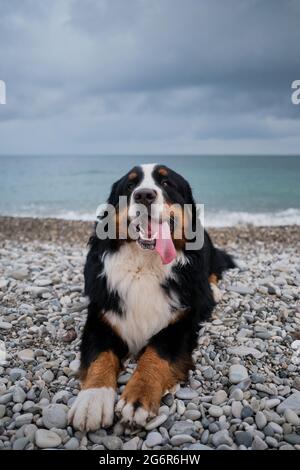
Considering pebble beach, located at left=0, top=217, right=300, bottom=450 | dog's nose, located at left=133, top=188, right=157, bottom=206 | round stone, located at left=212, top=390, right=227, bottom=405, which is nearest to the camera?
pebble beach, located at left=0, top=217, right=300, bottom=450

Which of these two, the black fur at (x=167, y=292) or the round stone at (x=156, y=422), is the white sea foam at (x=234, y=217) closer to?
the black fur at (x=167, y=292)

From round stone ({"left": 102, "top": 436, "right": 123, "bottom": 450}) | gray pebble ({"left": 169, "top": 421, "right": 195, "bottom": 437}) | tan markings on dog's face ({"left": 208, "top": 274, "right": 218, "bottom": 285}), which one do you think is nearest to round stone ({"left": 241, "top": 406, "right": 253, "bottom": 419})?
gray pebble ({"left": 169, "top": 421, "right": 195, "bottom": 437})

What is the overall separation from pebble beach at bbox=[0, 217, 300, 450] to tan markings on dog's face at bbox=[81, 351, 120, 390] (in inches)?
4.7

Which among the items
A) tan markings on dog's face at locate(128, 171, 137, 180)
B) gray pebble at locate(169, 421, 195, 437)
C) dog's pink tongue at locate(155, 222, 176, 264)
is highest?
tan markings on dog's face at locate(128, 171, 137, 180)

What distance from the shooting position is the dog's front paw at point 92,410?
2736 mm

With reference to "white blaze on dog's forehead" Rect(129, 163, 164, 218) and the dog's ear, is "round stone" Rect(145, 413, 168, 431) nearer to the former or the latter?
"white blaze on dog's forehead" Rect(129, 163, 164, 218)

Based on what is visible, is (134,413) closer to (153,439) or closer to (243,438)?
(153,439)

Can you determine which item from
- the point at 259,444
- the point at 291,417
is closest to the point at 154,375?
the point at 259,444

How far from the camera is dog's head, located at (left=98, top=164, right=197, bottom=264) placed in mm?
3516

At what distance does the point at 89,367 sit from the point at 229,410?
3.55 feet

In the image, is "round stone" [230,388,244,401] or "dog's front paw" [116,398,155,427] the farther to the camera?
"round stone" [230,388,244,401]

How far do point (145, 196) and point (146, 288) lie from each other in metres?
0.79

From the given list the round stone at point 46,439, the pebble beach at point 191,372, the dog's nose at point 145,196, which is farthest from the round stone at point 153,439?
the dog's nose at point 145,196

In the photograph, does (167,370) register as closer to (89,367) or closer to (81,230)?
(89,367)
